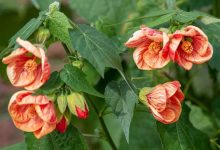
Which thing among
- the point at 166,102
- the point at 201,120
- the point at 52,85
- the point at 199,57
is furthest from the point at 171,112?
the point at 201,120

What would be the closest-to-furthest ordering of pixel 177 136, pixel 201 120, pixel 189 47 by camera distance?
pixel 189 47
pixel 177 136
pixel 201 120

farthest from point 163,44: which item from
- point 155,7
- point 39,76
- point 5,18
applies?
point 5,18

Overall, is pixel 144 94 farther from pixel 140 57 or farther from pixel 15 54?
pixel 15 54

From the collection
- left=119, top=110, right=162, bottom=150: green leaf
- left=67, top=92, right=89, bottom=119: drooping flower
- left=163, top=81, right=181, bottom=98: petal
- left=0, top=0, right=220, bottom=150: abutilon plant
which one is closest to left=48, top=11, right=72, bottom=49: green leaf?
left=0, top=0, right=220, bottom=150: abutilon plant

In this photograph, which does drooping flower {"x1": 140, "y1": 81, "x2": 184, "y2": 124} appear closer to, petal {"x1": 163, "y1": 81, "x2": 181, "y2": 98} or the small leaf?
petal {"x1": 163, "y1": 81, "x2": 181, "y2": 98}

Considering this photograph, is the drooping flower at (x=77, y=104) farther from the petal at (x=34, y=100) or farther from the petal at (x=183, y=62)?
the petal at (x=183, y=62)

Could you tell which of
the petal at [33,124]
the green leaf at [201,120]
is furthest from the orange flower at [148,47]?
the green leaf at [201,120]

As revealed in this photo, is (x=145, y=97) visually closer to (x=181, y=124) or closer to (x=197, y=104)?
(x=181, y=124)
